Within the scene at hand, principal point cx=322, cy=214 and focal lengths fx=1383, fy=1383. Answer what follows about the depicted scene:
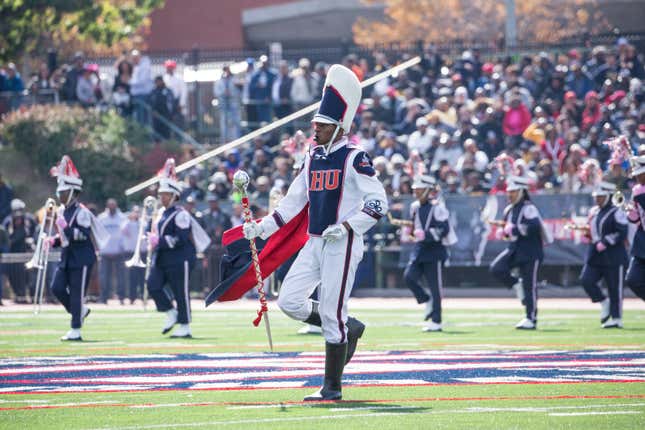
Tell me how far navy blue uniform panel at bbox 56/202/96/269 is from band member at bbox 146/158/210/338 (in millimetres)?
956

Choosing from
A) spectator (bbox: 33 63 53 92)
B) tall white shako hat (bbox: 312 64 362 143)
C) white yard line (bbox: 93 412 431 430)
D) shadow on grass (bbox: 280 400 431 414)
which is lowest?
shadow on grass (bbox: 280 400 431 414)

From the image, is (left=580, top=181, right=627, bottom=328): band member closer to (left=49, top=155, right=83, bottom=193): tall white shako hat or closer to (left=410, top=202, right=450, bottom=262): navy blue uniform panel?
(left=410, top=202, right=450, bottom=262): navy blue uniform panel

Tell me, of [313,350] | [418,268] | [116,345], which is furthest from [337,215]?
[418,268]

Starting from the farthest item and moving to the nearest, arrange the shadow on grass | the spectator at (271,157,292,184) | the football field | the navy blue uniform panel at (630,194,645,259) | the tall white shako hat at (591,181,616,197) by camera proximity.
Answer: the spectator at (271,157,292,184), the tall white shako hat at (591,181,616,197), the navy blue uniform panel at (630,194,645,259), the shadow on grass, the football field

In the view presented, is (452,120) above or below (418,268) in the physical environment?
above

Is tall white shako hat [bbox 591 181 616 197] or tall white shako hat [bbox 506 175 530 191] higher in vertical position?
tall white shako hat [bbox 506 175 530 191]

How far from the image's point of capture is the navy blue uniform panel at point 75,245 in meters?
17.3

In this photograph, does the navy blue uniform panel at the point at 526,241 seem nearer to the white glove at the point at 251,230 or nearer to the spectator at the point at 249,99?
the white glove at the point at 251,230

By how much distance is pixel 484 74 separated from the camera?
99.8ft

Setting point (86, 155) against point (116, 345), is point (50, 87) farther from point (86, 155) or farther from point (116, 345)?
point (116, 345)

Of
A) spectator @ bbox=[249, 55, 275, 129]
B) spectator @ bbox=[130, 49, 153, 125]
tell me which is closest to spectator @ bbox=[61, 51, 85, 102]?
spectator @ bbox=[130, 49, 153, 125]

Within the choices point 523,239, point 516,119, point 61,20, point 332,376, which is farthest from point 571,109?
point 332,376

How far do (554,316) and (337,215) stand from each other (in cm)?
1119

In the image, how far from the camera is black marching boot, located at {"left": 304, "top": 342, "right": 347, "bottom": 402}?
33.3 feet
